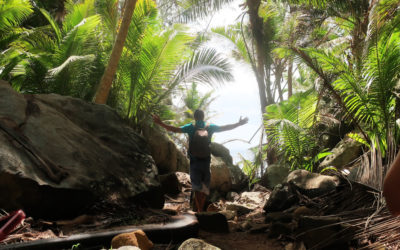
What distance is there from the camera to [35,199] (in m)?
2.85

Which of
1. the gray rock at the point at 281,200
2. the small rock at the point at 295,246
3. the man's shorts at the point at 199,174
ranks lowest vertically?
the small rock at the point at 295,246

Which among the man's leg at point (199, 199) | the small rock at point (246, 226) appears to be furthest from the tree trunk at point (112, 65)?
the small rock at point (246, 226)

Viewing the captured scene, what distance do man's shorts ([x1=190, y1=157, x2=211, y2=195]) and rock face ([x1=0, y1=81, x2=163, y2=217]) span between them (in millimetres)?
608

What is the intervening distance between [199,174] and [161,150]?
11.8ft

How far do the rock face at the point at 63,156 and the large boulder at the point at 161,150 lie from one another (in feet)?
10.7

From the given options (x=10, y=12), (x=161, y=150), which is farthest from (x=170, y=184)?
(x=10, y=12)

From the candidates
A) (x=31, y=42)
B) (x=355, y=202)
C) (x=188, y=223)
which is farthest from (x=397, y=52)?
(x=31, y=42)

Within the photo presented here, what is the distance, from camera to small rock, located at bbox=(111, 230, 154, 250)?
2283 mm

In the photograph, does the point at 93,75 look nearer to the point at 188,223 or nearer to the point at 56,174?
the point at 56,174

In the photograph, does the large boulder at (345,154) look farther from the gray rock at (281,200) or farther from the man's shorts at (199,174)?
the man's shorts at (199,174)

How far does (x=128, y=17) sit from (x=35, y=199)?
14.6 ft

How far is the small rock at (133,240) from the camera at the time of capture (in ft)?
7.49

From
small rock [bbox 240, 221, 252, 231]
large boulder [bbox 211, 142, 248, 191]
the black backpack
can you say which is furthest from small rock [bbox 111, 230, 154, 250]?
large boulder [bbox 211, 142, 248, 191]

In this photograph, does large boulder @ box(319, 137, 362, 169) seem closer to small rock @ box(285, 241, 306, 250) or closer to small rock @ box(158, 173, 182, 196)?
small rock @ box(158, 173, 182, 196)
